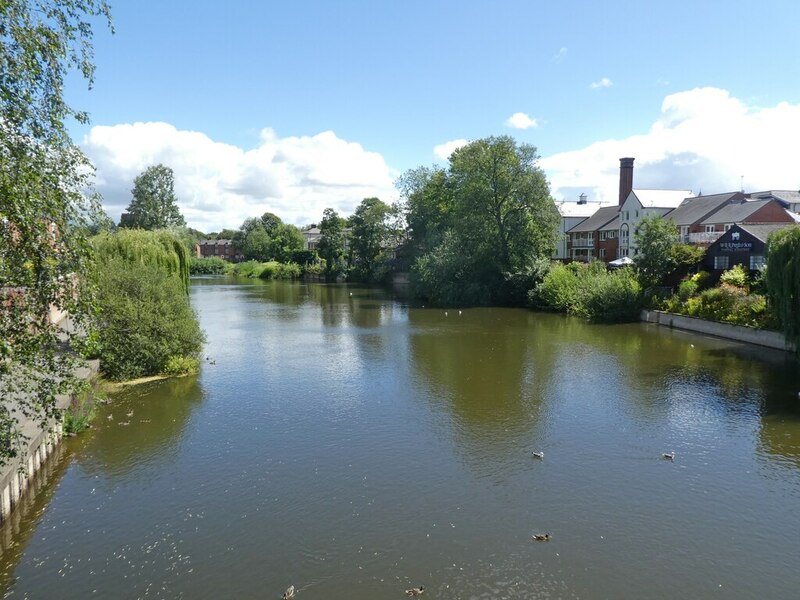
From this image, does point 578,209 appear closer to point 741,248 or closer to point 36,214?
point 741,248

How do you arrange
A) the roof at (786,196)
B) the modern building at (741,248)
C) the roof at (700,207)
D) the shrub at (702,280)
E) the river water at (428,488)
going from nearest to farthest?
the river water at (428,488) < the modern building at (741,248) < the shrub at (702,280) < the roof at (786,196) < the roof at (700,207)

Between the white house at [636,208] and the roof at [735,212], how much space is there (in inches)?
316

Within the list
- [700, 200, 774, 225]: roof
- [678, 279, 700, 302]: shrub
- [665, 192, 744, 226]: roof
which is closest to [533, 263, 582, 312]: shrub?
[678, 279, 700, 302]: shrub

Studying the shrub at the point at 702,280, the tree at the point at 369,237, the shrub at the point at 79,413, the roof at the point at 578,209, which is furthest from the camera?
the tree at the point at 369,237

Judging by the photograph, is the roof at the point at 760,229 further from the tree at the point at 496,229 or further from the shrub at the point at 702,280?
the tree at the point at 496,229

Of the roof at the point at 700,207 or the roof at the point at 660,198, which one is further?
Result: the roof at the point at 660,198

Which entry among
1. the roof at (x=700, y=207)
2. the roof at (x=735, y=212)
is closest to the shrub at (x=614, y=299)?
the roof at (x=735, y=212)

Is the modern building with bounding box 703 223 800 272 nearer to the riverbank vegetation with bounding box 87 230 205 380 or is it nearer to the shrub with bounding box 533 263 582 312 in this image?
the shrub with bounding box 533 263 582 312

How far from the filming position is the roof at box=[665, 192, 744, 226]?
5303cm

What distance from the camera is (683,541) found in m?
9.90

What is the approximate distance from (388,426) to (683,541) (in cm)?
778

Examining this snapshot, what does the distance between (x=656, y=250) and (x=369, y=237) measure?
148 ft

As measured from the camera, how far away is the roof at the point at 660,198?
197 ft

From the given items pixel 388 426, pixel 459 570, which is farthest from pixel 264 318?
pixel 459 570
